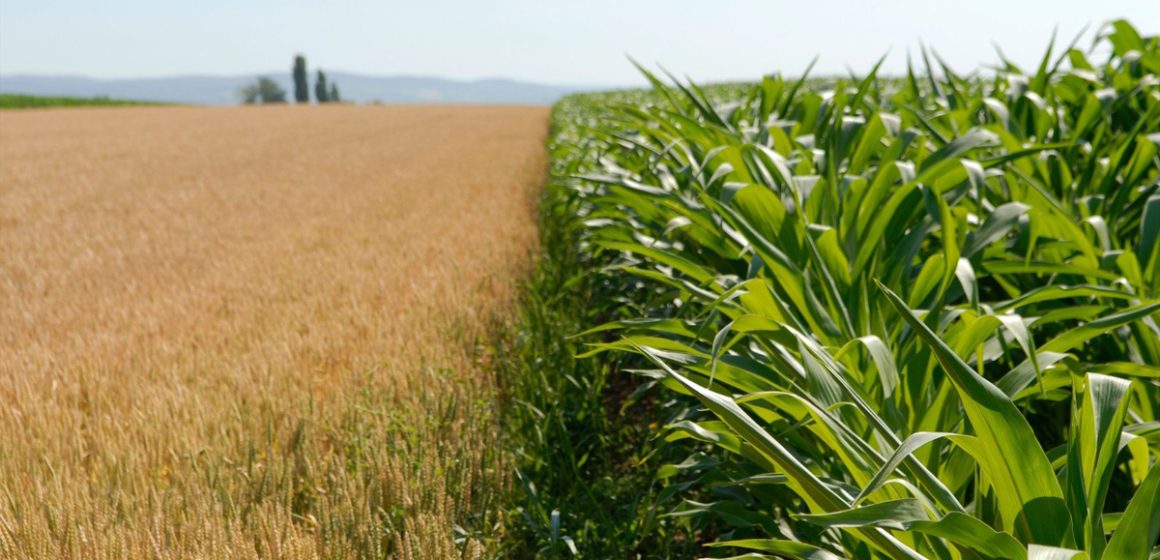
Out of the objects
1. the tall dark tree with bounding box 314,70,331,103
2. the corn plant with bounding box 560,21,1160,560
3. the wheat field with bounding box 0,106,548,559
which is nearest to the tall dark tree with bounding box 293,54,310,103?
the tall dark tree with bounding box 314,70,331,103

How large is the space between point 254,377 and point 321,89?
5977cm

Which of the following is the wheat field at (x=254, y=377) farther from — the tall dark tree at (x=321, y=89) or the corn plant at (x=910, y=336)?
the tall dark tree at (x=321, y=89)

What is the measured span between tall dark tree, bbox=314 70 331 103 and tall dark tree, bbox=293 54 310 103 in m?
0.97

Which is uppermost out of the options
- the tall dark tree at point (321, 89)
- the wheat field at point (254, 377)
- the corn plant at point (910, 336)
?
the tall dark tree at point (321, 89)

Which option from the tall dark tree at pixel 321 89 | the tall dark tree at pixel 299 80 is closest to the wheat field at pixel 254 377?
the tall dark tree at pixel 299 80

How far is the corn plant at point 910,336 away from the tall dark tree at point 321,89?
58.7 m

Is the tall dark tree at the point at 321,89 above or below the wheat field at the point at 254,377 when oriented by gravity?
above

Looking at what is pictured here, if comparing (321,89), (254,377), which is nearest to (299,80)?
(321,89)

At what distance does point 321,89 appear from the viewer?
194ft

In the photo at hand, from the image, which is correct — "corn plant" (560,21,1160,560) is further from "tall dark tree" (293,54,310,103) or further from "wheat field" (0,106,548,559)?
"tall dark tree" (293,54,310,103)

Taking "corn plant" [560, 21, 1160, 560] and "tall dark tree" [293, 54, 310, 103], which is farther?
"tall dark tree" [293, 54, 310, 103]

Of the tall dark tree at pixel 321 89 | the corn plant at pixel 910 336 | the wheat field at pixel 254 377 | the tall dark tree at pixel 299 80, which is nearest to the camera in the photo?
the corn plant at pixel 910 336

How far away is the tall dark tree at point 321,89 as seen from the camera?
58.3 meters

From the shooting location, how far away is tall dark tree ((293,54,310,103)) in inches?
2240
